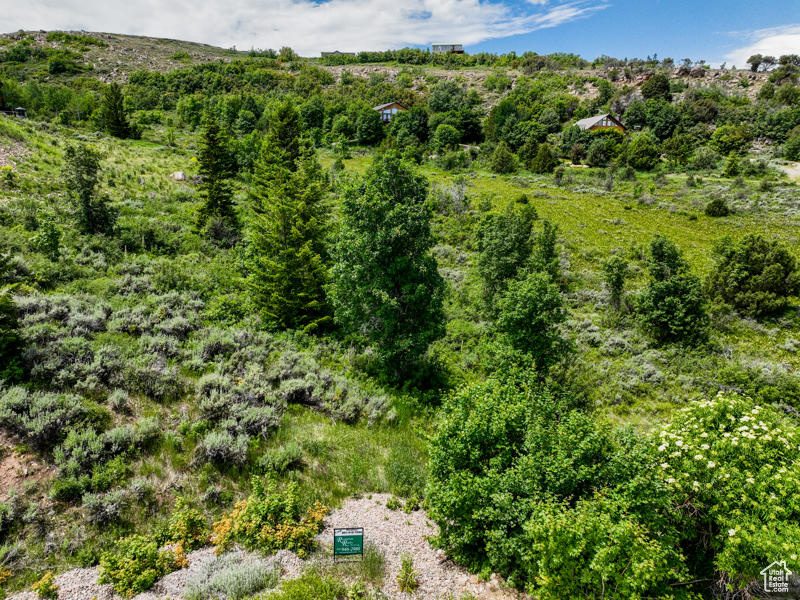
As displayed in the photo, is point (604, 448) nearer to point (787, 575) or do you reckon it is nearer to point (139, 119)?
point (787, 575)

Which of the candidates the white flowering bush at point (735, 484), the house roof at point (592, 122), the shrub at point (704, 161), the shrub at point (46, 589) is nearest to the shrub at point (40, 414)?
the shrub at point (46, 589)

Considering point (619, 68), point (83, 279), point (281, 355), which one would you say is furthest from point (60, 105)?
point (619, 68)

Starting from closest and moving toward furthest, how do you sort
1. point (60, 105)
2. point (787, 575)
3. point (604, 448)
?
point (787, 575), point (604, 448), point (60, 105)

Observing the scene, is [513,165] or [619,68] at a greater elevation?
[619,68]

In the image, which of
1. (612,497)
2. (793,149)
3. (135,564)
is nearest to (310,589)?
(135,564)

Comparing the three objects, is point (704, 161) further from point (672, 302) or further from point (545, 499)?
point (545, 499)

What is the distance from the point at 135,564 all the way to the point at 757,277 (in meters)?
33.3

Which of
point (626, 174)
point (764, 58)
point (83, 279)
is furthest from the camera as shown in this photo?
point (764, 58)

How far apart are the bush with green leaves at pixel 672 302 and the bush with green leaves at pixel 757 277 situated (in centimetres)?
540

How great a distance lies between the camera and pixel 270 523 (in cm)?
782

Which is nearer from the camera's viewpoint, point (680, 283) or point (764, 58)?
point (680, 283)

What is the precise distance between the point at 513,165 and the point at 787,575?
6117cm

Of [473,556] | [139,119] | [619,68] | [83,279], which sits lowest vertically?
[473,556]

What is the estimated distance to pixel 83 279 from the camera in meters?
16.0
